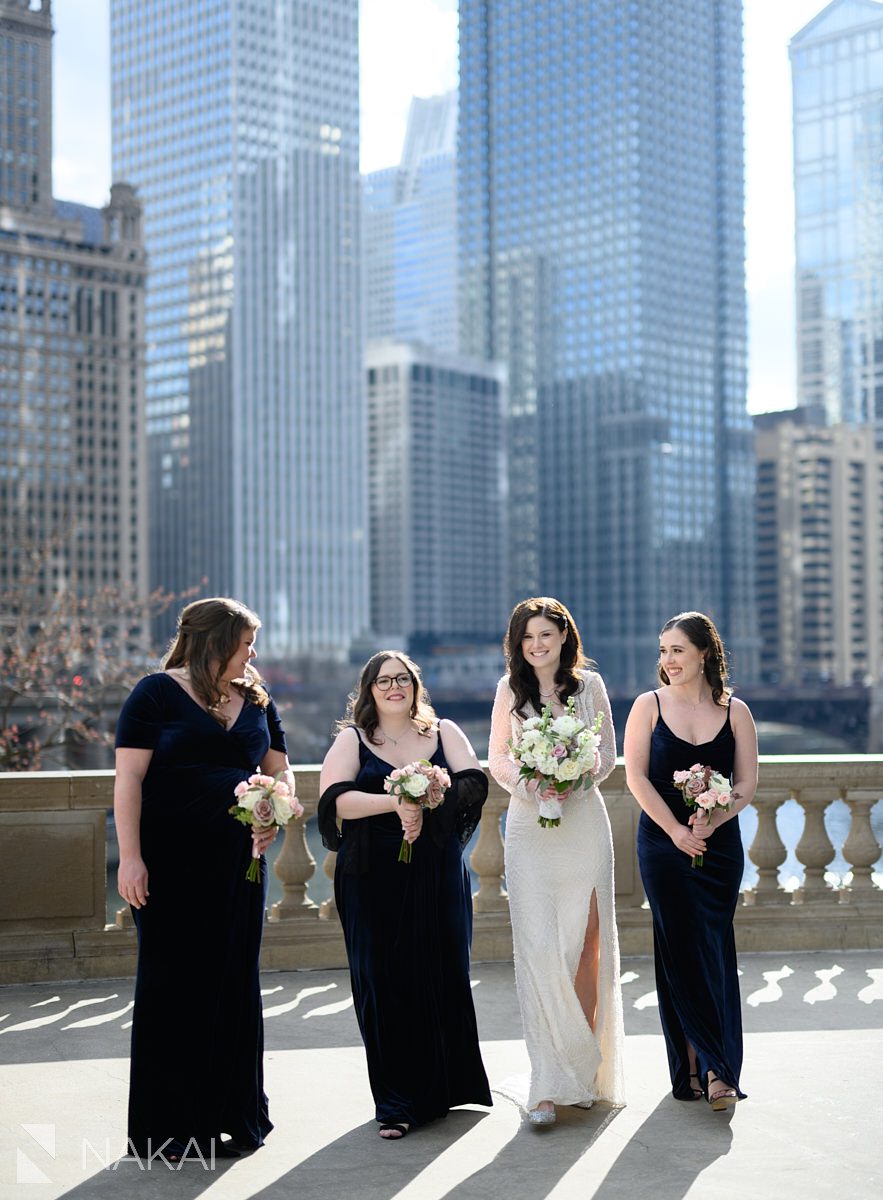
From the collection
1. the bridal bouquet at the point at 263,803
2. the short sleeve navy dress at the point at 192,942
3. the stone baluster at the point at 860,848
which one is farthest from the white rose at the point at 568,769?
the stone baluster at the point at 860,848

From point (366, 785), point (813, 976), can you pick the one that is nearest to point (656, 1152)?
point (366, 785)

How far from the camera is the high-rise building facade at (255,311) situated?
134375 millimetres

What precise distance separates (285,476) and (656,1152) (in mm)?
131717

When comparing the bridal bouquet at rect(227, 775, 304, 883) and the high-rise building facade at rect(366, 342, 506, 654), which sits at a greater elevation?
the high-rise building facade at rect(366, 342, 506, 654)

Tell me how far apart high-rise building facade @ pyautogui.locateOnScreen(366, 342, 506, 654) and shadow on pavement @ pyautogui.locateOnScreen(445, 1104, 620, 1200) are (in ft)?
465

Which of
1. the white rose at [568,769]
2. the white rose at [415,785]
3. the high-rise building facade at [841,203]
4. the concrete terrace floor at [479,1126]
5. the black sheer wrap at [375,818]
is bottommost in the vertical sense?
the concrete terrace floor at [479,1126]

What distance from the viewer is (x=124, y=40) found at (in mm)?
148625

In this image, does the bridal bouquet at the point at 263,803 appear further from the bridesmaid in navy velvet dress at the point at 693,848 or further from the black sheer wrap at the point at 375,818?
the bridesmaid in navy velvet dress at the point at 693,848

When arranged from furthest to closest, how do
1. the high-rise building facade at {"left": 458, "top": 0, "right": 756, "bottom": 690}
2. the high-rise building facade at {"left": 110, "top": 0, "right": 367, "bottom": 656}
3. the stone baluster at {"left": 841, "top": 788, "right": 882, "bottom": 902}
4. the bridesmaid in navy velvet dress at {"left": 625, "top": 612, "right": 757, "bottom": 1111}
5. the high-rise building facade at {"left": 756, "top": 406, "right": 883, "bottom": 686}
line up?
the high-rise building facade at {"left": 458, "top": 0, "right": 756, "bottom": 690} → the high-rise building facade at {"left": 756, "top": 406, "right": 883, "bottom": 686} → the high-rise building facade at {"left": 110, "top": 0, "right": 367, "bottom": 656} → the stone baluster at {"left": 841, "top": 788, "right": 882, "bottom": 902} → the bridesmaid in navy velvet dress at {"left": 625, "top": 612, "right": 757, "bottom": 1111}

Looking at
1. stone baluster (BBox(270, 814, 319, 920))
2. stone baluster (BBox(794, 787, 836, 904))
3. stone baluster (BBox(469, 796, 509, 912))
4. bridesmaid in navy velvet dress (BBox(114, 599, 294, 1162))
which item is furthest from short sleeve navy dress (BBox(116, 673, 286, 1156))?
stone baluster (BBox(794, 787, 836, 904))

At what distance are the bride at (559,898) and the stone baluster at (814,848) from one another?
3108mm

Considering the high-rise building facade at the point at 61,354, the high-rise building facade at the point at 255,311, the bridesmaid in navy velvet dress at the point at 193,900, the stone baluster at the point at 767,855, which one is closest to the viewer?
the bridesmaid in navy velvet dress at the point at 193,900

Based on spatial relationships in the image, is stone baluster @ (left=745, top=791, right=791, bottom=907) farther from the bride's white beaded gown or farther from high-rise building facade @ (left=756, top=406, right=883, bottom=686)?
high-rise building facade @ (left=756, top=406, right=883, bottom=686)

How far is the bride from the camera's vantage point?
18.7 feet
